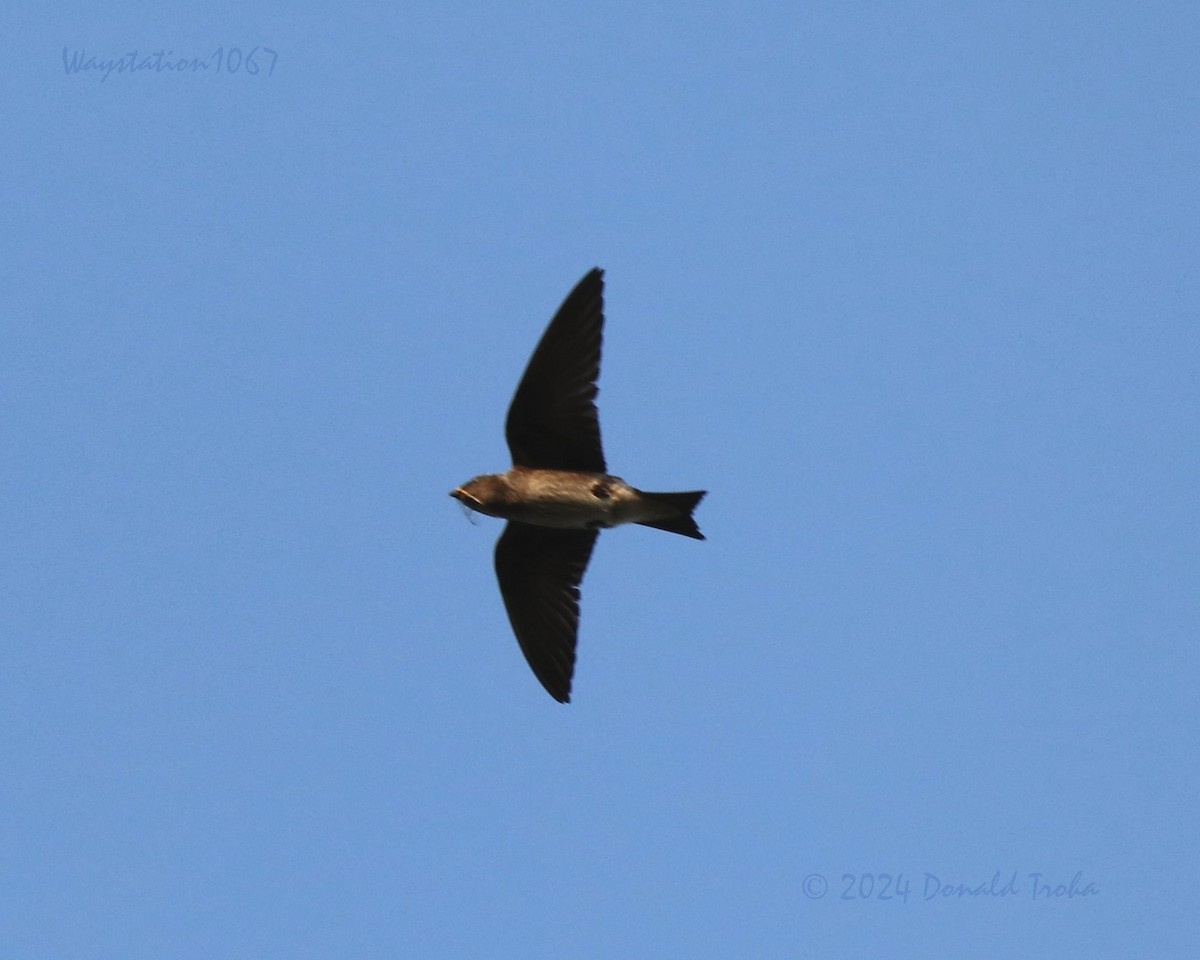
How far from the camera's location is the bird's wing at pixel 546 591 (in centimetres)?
1073

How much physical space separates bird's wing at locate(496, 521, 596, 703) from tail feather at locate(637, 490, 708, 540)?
0.93 meters

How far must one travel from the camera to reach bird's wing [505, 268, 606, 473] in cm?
1010

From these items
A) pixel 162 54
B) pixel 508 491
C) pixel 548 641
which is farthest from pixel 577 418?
pixel 162 54

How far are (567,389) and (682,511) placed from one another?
99 centimetres

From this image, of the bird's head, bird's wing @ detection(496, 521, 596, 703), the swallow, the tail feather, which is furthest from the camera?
bird's wing @ detection(496, 521, 596, 703)

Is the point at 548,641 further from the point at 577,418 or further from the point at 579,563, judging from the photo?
the point at 577,418

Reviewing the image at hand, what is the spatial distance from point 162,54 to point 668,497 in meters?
4.20

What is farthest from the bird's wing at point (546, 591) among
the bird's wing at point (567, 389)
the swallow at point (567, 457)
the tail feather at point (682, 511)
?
the tail feather at point (682, 511)

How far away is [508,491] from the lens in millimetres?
10266

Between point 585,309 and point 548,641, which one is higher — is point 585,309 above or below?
above

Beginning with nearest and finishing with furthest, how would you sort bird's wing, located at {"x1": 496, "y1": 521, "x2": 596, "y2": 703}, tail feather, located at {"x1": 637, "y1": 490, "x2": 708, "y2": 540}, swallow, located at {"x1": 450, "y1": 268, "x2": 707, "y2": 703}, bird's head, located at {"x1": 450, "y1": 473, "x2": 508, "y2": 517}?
tail feather, located at {"x1": 637, "y1": 490, "x2": 708, "y2": 540} → swallow, located at {"x1": 450, "y1": 268, "x2": 707, "y2": 703} → bird's head, located at {"x1": 450, "y1": 473, "x2": 508, "y2": 517} → bird's wing, located at {"x1": 496, "y1": 521, "x2": 596, "y2": 703}

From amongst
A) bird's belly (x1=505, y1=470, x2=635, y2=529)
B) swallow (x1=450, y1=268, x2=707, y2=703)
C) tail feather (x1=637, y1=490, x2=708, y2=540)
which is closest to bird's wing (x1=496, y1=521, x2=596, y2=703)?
swallow (x1=450, y1=268, x2=707, y2=703)

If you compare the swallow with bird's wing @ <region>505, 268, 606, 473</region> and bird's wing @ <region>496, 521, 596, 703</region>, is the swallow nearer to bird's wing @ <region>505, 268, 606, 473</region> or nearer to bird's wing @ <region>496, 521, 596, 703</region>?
bird's wing @ <region>505, 268, 606, 473</region>

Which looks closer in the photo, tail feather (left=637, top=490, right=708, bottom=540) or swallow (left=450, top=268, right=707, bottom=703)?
tail feather (left=637, top=490, right=708, bottom=540)
